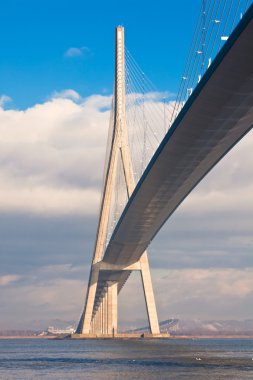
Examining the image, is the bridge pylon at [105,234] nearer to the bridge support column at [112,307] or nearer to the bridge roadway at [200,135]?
the bridge support column at [112,307]

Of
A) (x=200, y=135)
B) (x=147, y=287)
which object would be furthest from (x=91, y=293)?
(x=200, y=135)

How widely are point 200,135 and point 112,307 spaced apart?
45.1m

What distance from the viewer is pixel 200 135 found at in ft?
118

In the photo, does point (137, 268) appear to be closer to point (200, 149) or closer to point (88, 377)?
point (200, 149)

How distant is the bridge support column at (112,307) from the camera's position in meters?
78.9

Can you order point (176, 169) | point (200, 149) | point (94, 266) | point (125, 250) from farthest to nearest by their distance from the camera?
point (94, 266), point (125, 250), point (176, 169), point (200, 149)

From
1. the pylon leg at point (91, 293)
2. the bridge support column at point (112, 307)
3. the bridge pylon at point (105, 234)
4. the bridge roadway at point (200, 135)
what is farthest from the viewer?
the bridge support column at point (112, 307)

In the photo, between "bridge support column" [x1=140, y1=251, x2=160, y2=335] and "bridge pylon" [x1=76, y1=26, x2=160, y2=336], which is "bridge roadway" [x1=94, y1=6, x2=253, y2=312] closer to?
"bridge pylon" [x1=76, y1=26, x2=160, y2=336]

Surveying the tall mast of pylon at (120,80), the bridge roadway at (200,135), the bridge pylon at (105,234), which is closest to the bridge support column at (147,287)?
the bridge pylon at (105,234)

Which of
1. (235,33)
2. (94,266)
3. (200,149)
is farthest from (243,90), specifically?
(94,266)

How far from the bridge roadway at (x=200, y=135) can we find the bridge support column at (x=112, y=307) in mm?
20203

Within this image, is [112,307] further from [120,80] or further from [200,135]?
[200,135]

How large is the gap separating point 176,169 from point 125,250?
25628 mm

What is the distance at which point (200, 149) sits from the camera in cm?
3841
